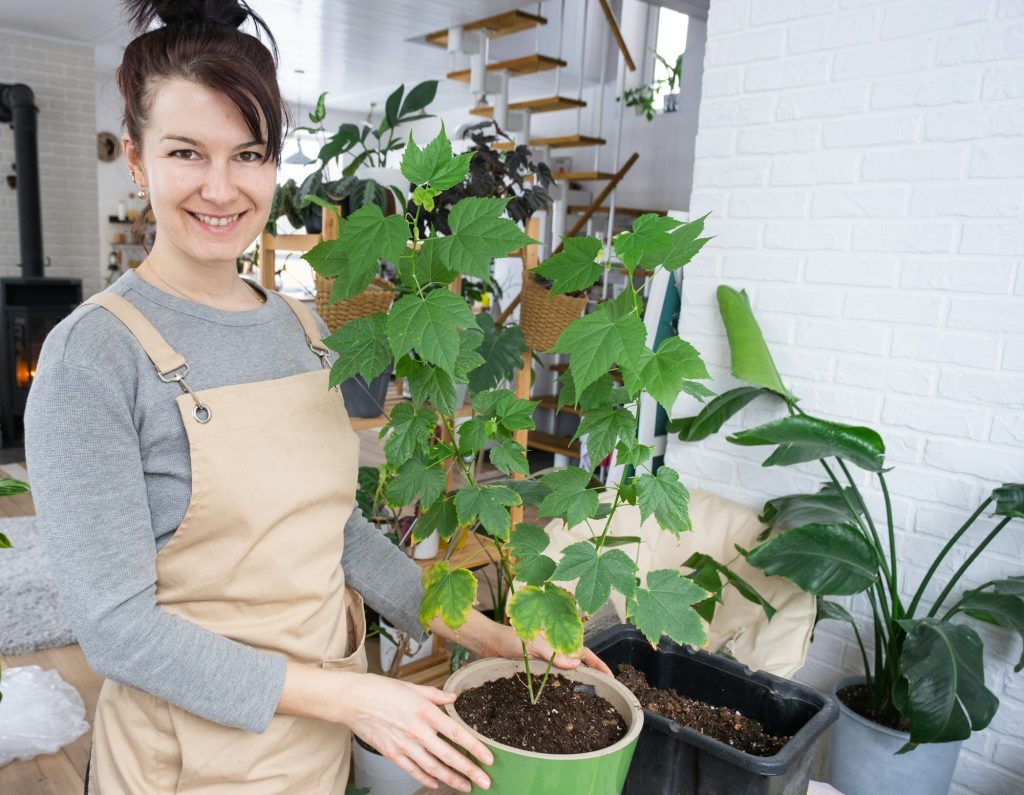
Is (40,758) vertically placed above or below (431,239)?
below

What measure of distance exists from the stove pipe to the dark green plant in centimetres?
577

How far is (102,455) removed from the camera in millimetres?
764

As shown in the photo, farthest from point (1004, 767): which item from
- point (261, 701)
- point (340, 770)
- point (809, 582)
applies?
point (261, 701)

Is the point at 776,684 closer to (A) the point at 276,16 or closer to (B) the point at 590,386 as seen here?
(B) the point at 590,386

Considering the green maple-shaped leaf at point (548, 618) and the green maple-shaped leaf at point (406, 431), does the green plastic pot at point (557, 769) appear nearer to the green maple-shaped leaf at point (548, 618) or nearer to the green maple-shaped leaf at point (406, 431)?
the green maple-shaped leaf at point (548, 618)

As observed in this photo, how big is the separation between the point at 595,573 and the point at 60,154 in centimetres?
670

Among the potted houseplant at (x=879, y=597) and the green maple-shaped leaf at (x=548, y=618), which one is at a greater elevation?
the green maple-shaped leaf at (x=548, y=618)

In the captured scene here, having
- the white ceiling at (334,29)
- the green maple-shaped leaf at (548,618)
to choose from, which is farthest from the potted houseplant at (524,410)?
the white ceiling at (334,29)

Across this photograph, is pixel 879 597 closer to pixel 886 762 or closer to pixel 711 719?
pixel 886 762

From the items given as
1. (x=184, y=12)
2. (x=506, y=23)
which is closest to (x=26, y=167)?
(x=506, y=23)

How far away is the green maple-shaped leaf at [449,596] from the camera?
86cm

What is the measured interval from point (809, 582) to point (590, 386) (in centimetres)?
98

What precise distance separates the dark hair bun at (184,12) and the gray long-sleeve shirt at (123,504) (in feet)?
0.98

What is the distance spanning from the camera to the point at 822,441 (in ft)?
5.11
